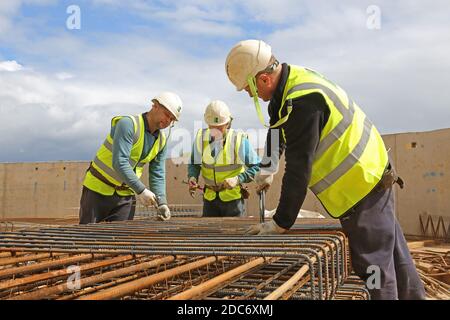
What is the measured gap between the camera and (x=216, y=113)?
5.60 meters

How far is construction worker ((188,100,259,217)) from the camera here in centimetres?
557

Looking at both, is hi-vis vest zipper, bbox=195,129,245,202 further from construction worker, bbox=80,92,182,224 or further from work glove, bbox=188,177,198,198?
construction worker, bbox=80,92,182,224

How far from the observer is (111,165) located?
4910mm

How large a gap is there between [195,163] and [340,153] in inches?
141

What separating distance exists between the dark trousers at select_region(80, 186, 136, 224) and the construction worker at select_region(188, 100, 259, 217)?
92 cm

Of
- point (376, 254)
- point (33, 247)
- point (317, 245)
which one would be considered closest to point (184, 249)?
point (317, 245)

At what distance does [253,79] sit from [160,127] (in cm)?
244

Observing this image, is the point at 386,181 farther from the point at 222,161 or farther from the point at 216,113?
the point at 216,113

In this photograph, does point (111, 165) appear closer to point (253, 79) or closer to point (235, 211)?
point (235, 211)

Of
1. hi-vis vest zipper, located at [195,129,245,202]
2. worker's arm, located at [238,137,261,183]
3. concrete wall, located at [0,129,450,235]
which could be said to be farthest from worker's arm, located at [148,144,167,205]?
concrete wall, located at [0,129,450,235]

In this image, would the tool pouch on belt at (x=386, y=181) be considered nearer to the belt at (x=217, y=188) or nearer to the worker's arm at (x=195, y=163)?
the belt at (x=217, y=188)

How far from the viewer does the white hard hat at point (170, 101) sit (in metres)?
4.74

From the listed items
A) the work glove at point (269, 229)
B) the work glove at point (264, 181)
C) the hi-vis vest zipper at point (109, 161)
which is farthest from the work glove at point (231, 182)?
the work glove at point (269, 229)

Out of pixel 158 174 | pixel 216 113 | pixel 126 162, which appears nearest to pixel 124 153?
pixel 126 162
